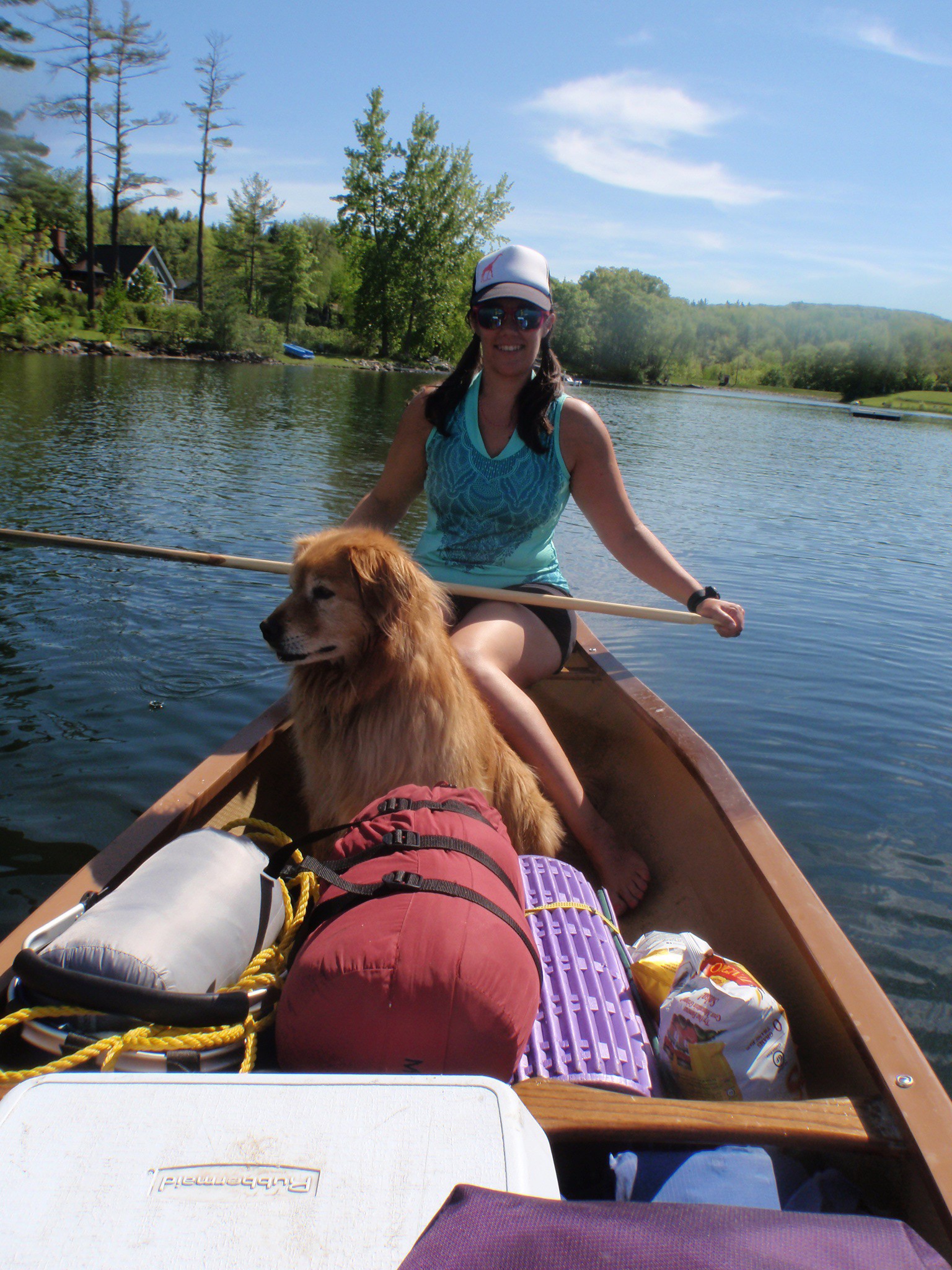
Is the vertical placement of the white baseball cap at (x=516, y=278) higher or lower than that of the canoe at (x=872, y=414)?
lower

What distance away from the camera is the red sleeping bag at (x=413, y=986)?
135 centimetres

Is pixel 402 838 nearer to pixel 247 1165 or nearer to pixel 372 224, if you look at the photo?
pixel 247 1165

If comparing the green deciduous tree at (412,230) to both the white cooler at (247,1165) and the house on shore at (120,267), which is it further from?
the white cooler at (247,1165)

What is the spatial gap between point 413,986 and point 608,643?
592cm

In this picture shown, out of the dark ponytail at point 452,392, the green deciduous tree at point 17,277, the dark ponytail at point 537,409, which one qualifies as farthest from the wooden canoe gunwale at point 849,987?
the green deciduous tree at point 17,277

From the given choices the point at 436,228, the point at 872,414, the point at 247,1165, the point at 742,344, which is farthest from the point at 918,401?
the point at 247,1165

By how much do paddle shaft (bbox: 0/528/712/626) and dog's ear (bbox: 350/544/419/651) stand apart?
0.53 m

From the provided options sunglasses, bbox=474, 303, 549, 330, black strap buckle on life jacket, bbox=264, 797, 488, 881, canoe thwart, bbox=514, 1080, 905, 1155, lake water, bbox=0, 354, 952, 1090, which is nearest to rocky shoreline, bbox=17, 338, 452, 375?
lake water, bbox=0, 354, 952, 1090

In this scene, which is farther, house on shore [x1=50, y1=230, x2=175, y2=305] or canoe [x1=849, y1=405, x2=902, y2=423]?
canoe [x1=849, y1=405, x2=902, y2=423]

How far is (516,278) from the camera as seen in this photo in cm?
296

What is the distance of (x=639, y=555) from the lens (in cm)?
332

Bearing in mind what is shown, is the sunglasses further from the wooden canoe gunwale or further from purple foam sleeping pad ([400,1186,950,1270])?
purple foam sleeping pad ([400,1186,950,1270])

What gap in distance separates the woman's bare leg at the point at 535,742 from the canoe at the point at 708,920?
12 cm

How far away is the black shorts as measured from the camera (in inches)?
130
